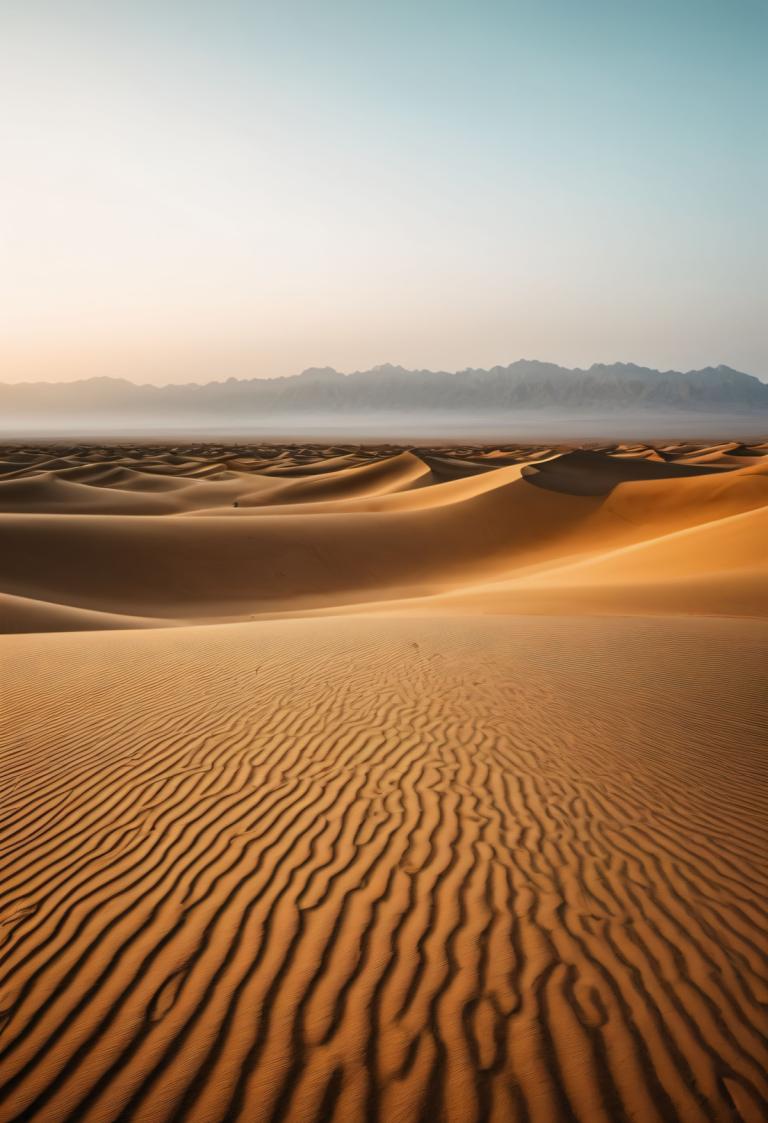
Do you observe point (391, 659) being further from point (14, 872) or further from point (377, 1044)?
point (377, 1044)

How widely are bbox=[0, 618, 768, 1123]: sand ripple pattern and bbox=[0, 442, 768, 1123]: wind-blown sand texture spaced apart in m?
0.02

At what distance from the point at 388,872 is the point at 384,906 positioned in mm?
302

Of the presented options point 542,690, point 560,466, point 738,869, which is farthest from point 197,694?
point 560,466

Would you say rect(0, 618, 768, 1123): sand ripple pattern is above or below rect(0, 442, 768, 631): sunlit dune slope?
above

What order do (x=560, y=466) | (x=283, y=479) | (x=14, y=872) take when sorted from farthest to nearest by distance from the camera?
(x=283, y=479), (x=560, y=466), (x=14, y=872)

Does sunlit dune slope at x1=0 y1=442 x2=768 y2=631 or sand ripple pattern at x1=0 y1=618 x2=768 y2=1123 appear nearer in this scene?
sand ripple pattern at x1=0 y1=618 x2=768 y2=1123

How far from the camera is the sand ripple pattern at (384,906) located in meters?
2.47

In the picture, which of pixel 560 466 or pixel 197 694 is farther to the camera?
pixel 560 466

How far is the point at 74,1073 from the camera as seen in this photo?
248 cm

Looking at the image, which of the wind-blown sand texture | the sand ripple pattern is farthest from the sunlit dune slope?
the sand ripple pattern

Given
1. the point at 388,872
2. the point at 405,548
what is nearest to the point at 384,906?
the point at 388,872

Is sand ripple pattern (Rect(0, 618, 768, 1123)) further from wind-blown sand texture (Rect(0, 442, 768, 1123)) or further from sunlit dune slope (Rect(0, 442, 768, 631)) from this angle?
sunlit dune slope (Rect(0, 442, 768, 631))

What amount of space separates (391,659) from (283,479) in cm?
3519

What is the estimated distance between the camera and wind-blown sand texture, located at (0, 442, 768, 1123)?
249cm
